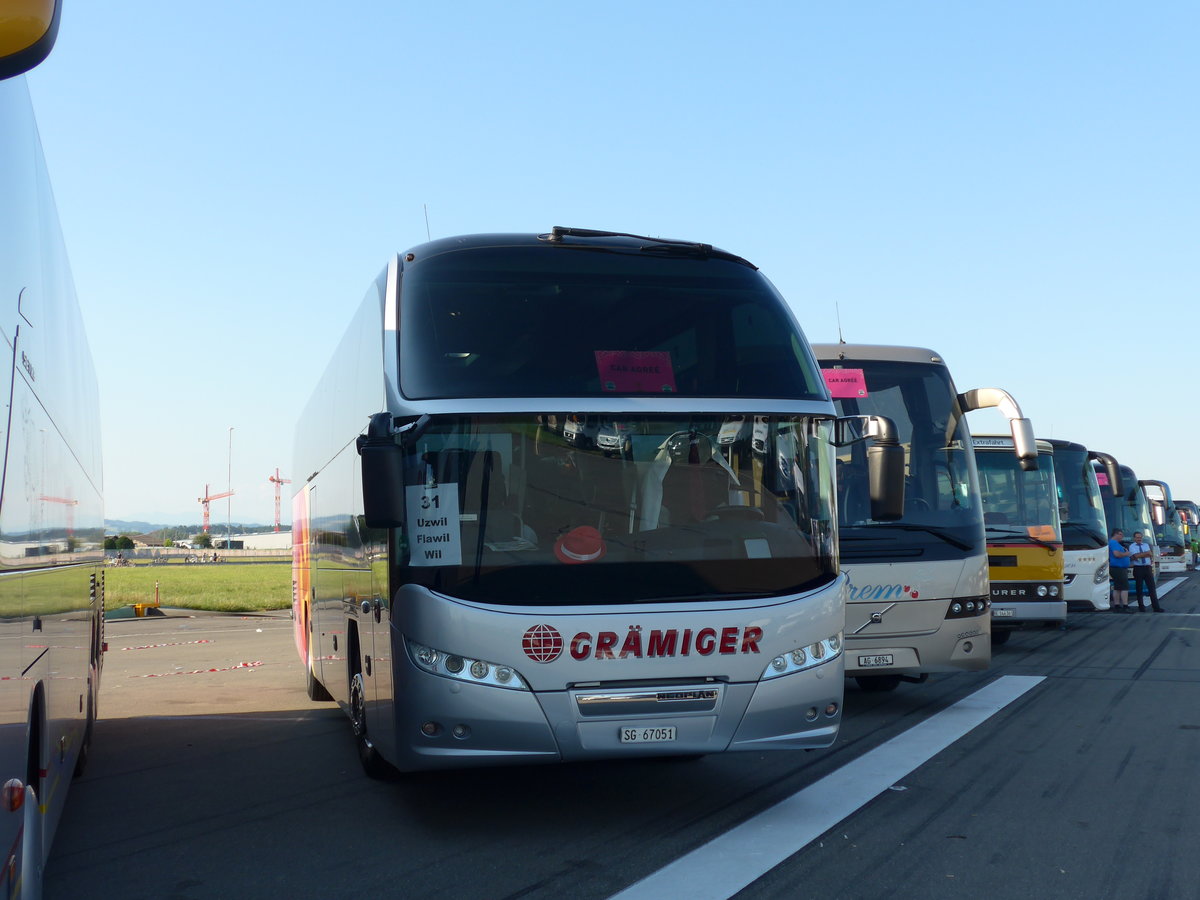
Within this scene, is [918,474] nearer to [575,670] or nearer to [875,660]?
[875,660]

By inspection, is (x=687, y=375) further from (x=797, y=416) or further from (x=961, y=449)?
(x=961, y=449)

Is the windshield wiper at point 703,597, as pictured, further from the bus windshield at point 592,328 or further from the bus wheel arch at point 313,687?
the bus wheel arch at point 313,687

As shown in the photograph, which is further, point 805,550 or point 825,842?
point 805,550

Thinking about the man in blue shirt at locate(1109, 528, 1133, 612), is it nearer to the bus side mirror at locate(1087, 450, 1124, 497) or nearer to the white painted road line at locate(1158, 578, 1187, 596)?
the bus side mirror at locate(1087, 450, 1124, 497)

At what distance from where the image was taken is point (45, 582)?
4.98 metres

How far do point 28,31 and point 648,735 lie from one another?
15.8ft

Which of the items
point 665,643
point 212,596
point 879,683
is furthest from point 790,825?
point 212,596

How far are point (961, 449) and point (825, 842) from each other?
601 centimetres

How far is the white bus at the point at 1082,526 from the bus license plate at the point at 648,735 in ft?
49.2

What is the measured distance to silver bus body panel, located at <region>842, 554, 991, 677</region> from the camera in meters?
10.6

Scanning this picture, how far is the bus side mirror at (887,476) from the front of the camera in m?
7.30

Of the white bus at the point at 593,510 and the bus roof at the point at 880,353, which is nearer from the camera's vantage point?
the white bus at the point at 593,510

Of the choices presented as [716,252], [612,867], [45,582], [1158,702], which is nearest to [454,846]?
[612,867]

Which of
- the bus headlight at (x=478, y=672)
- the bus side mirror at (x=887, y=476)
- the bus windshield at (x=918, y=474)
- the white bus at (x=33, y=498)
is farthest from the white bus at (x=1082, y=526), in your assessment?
the white bus at (x=33, y=498)
